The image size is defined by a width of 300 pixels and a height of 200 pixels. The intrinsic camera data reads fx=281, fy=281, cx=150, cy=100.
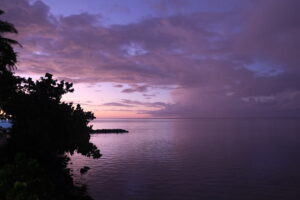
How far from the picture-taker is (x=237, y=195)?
43875mm

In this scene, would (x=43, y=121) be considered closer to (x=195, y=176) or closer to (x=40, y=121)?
(x=40, y=121)

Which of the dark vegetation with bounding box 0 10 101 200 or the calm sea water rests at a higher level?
the dark vegetation with bounding box 0 10 101 200

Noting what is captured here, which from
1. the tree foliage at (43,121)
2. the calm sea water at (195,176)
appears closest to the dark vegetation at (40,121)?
the tree foliage at (43,121)

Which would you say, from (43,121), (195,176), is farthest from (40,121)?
(195,176)

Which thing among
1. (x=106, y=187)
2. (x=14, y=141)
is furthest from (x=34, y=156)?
(x=106, y=187)

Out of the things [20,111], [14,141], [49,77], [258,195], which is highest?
[49,77]

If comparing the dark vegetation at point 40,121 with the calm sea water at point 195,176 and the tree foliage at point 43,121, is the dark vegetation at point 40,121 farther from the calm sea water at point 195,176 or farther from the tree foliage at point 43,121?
the calm sea water at point 195,176

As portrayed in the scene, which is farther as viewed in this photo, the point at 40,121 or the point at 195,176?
the point at 195,176

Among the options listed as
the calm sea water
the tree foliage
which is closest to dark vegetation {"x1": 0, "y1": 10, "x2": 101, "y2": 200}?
the tree foliage

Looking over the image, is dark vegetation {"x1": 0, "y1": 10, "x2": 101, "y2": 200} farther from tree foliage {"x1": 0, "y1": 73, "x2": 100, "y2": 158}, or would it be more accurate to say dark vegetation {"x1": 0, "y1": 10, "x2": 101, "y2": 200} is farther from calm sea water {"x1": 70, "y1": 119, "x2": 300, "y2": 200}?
calm sea water {"x1": 70, "y1": 119, "x2": 300, "y2": 200}

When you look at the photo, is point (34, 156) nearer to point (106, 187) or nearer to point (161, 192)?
point (106, 187)

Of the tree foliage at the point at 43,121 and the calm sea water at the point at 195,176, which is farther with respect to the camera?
the calm sea water at the point at 195,176

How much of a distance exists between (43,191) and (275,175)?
163 feet

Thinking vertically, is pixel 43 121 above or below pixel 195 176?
above
